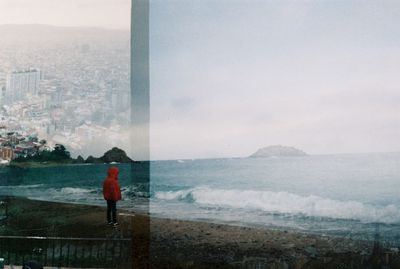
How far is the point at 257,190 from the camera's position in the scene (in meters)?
5.06

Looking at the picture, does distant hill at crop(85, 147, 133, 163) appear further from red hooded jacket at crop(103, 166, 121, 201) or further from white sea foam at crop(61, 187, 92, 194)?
white sea foam at crop(61, 187, 92, 194)

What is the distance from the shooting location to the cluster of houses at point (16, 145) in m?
5.32

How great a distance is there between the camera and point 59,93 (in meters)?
5.30

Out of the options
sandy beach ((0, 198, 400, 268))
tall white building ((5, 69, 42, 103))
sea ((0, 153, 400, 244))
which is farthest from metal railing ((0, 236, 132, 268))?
tall white building ((5, 69, 42, 103))

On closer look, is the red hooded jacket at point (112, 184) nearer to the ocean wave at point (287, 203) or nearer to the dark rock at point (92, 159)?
the dark rock at point (92, 159)

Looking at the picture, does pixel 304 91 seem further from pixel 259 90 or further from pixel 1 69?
pixel 1 69

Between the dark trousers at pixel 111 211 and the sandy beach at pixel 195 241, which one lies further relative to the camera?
the dark trousers at pixel 111 211

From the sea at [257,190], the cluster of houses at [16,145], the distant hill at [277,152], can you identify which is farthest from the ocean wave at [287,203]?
the cluster of houses at [16,145]

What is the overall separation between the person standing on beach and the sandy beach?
57 mm

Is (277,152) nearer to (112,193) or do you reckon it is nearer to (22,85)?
(112,193)

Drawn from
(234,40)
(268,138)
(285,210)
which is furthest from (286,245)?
(234,40)

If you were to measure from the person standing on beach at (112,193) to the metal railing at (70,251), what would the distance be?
0.19 meters

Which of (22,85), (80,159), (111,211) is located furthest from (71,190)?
(22,85)

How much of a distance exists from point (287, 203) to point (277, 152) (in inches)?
16.6
